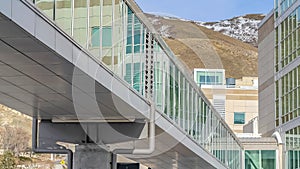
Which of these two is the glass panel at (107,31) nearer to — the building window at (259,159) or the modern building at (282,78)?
the modern building at (282,78)

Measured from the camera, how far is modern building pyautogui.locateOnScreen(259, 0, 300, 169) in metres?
44.8

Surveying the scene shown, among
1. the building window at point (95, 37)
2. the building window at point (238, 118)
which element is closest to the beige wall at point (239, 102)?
the building window at point (238, 118)

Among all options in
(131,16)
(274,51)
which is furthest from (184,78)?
(274,51)

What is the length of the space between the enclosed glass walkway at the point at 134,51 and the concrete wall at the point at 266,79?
20.0 metres

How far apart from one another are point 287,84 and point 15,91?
32.5m

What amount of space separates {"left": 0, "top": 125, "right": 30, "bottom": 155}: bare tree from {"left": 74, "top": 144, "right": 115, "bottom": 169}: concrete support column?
7766 centimetres

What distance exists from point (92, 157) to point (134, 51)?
167 inches

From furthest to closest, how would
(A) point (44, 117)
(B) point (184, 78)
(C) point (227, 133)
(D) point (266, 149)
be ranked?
(D) point (266, 149) < (C) point (227, 133) < (B) point (184, 78) < (A) point (44, 117)

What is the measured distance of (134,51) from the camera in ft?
62.8

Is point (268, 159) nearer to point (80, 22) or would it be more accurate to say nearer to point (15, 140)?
point (80, 22)

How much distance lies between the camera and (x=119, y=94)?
17562 mm

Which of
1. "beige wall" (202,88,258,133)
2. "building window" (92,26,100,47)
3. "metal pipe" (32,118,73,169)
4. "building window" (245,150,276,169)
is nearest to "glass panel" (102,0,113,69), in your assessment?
"building window" (92,26,100,47)

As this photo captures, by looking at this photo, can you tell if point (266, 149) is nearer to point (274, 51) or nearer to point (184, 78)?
point (274, 51)

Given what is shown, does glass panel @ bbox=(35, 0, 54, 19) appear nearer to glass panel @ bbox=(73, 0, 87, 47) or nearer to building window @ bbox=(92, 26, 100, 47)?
glass panel @ bbox=(73, 0, 87, 47)
